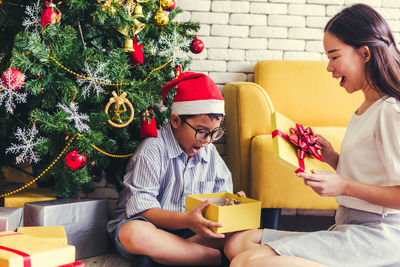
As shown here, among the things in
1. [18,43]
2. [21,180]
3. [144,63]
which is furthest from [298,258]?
[21,180]

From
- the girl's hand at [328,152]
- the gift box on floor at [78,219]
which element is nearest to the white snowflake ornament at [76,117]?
the gift box on floor at [78,219]

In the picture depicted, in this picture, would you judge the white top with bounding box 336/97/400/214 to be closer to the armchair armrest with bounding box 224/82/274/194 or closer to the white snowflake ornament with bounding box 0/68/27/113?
the armchair armrest with bounding box 224/82/274/194

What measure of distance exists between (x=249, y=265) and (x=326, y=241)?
215 millimetres

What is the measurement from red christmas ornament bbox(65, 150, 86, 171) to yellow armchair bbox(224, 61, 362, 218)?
70 centimetres

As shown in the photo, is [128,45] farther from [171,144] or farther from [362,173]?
[362,173]

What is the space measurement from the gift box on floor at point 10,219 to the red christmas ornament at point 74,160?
0.21 meters

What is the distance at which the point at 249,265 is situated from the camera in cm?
99

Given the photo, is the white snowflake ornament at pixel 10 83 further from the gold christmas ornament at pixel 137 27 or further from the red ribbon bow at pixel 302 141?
the red ribbon bow at pixel 302 141

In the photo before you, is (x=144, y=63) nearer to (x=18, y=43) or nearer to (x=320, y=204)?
(x=18, y=43)

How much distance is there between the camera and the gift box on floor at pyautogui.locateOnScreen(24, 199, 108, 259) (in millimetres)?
1281

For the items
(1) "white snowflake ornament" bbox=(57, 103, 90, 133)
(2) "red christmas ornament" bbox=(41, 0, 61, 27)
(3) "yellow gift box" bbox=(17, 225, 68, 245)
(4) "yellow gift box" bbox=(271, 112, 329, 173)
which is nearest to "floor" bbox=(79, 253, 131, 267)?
(3) "yellow gift box" bbox=(17, 225, 68, 245)

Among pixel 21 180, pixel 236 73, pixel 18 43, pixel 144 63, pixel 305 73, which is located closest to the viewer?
pixel 18 43

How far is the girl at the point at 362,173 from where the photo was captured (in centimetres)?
97

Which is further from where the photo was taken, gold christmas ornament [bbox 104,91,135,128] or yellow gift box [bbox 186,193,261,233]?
gold christmas ornament [bbox 104,91,135,128]
